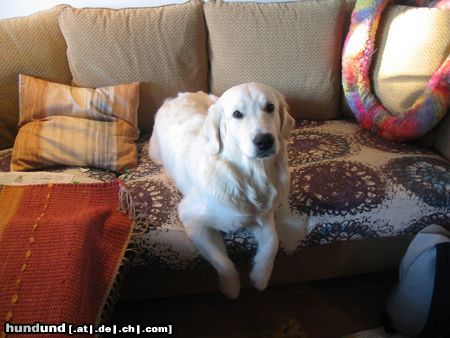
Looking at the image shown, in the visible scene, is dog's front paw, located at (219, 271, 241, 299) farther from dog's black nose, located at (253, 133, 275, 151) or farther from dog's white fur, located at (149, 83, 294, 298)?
dog's black nose, located at (253, 133, 275, 151)

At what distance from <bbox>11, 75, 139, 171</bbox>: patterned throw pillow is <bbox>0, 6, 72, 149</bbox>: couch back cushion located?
0.25 ft

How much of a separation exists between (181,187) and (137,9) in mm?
1015

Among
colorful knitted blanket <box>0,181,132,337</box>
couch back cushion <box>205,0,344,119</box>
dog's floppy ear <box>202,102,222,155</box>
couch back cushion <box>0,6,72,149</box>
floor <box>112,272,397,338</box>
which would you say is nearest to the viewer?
colorful knitted blanket <box>0,181,132,337</box>

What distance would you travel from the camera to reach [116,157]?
5.43 ft

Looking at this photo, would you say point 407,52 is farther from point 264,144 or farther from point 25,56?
point 25,56

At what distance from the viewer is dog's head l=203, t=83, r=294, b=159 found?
3.69 ft

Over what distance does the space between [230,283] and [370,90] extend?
1.20 m

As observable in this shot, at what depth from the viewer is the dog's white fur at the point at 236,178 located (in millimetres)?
1171

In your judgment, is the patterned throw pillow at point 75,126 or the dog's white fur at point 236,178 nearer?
the dog's white fur at point 236,178

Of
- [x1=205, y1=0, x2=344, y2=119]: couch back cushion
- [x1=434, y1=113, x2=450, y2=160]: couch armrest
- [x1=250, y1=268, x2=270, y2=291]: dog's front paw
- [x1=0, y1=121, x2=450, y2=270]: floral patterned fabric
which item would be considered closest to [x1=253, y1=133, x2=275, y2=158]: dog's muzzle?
[x1=0, y1=121, x2=450, y2=270]: floral patterned fabric

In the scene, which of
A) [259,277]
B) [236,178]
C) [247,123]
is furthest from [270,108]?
[259,277]

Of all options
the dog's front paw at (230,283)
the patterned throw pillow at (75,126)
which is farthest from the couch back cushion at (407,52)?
the patterned throw pillow at (75,126)

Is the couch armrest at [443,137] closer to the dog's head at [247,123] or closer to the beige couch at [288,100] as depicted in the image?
the beige couch at [288,100]

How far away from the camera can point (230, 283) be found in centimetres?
134
